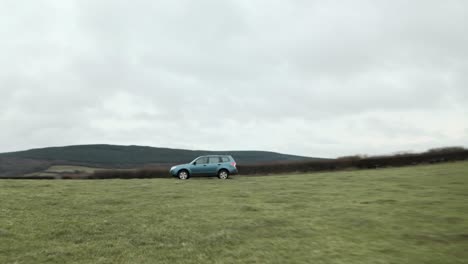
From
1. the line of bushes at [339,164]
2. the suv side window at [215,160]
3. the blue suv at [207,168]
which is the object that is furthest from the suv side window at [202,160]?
the line of bushes at [339,164]

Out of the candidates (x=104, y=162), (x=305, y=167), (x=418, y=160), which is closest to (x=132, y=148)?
(x=104, y=162)

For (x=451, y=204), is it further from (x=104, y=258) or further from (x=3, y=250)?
(x=3, y=250)

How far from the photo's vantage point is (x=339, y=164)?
43375 millimetres

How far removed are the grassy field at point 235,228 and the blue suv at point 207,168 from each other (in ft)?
41.1

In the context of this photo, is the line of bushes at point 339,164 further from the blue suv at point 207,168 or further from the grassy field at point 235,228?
the grassy field at point 235,228

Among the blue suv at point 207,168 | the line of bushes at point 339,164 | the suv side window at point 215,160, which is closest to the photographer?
the blue suv at point 207,168

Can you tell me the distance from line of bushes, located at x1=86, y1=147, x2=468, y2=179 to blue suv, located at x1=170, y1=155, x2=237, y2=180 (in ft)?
35.3

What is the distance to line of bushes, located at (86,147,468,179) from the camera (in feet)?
135

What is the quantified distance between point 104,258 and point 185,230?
2.82 m

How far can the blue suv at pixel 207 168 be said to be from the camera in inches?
1148

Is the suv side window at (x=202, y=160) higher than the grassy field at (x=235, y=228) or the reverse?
higher

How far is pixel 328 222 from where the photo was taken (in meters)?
10.9

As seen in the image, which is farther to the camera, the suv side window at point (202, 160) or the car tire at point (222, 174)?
the suv side window at point (202, 160)

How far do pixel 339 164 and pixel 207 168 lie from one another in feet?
63.3
